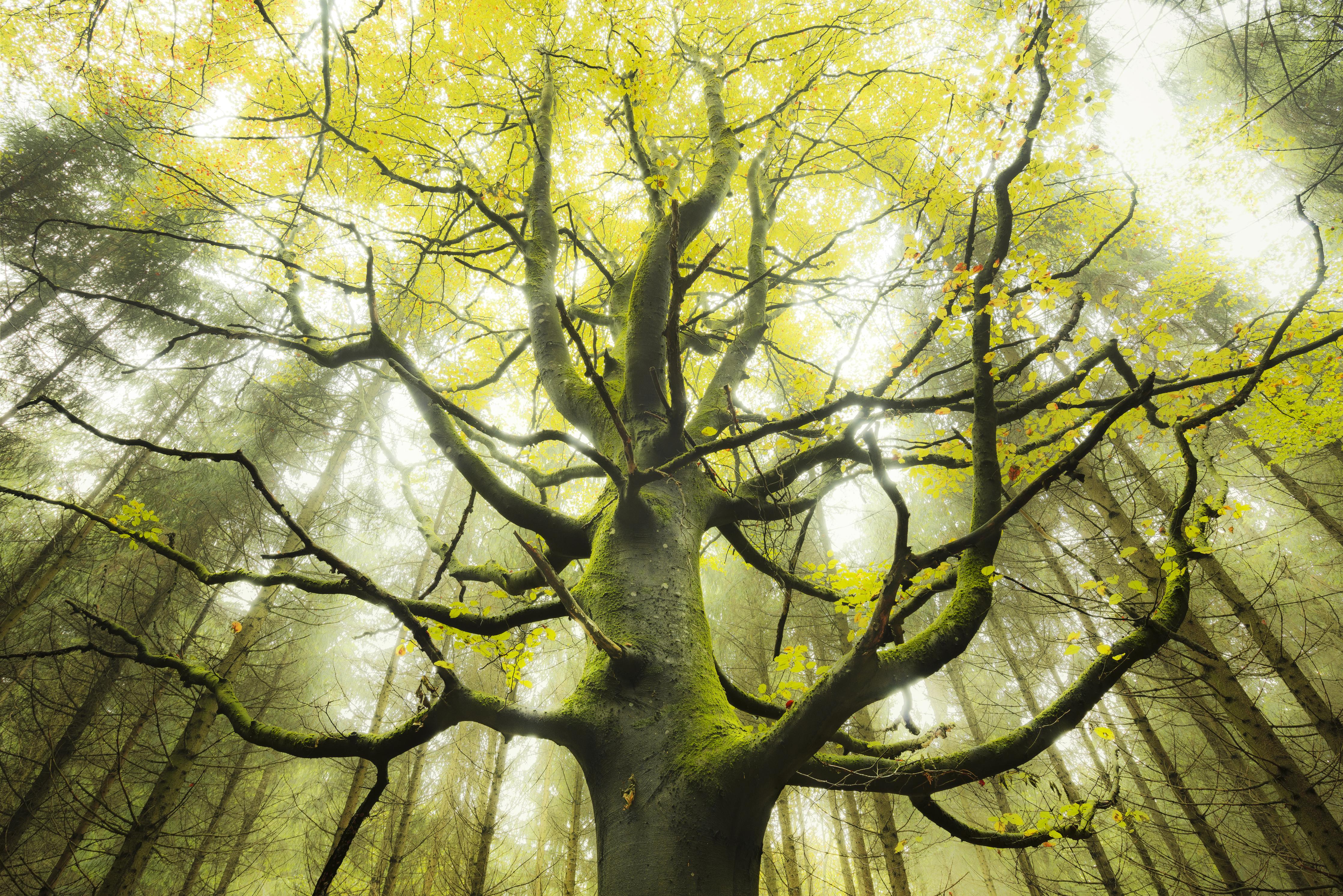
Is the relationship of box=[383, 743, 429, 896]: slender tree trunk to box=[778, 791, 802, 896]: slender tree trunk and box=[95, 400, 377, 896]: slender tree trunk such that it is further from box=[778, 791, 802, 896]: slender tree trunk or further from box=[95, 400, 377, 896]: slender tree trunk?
box=[778, 791, 802, 896]: slender tree trunk

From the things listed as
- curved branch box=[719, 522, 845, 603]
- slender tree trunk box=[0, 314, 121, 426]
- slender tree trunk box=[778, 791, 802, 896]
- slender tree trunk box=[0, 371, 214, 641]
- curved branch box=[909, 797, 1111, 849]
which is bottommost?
curved branch box=[909, 797, 1111, 849]

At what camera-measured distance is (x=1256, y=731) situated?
4711mm

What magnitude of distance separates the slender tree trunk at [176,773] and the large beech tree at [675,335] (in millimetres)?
144

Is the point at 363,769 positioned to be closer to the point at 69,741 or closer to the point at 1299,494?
the point at 69,741

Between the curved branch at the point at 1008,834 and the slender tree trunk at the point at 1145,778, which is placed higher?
the slender tree trunk at the point at 1145,778

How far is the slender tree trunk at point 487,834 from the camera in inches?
222

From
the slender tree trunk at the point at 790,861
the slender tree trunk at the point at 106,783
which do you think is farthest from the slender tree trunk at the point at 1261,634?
the slender tree trunk at the point at 106,783

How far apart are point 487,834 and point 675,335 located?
6816 millimetres

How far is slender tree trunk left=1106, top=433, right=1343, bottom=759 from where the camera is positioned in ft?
15.0

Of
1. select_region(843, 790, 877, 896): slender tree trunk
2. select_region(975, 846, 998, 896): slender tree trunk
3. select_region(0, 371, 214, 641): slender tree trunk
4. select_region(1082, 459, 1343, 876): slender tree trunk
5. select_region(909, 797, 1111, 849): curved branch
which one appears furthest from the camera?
select_region(975, 846, 998, 896): slender tree trunk

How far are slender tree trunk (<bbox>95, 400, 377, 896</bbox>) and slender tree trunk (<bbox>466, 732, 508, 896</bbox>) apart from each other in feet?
10.1

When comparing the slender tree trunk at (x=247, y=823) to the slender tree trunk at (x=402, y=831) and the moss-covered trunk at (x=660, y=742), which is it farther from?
the moss-covered trunk at (x=660, y=742)

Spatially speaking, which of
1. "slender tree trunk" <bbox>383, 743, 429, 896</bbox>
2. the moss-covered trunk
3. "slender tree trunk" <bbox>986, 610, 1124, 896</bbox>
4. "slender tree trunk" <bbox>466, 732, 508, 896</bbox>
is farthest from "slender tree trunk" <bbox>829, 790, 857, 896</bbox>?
the moss-covered trunk

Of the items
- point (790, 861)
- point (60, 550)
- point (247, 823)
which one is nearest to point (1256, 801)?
point (790, 861)
